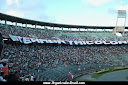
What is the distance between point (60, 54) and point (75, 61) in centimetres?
375

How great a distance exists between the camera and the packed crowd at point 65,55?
26844mm

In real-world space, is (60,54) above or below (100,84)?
below

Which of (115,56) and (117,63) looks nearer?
(117,63)

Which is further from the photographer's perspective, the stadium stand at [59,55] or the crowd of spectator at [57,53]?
the crowd of spectator at [57,53]

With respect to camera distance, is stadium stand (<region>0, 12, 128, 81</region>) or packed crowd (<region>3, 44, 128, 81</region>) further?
packed crowd (<region>3, 44, 128, 81</region>)

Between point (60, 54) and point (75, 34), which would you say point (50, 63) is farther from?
point (75, 34)

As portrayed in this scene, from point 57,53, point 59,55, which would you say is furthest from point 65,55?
point 57,53

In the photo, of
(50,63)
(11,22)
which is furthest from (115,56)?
(11,22)

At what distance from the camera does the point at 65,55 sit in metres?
36.5

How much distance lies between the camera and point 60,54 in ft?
119

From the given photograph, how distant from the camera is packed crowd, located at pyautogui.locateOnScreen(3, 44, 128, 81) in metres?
26.8

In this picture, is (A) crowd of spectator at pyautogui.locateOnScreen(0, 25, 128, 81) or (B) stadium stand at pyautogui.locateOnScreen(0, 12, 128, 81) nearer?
(B) stadium stand at pyautogui.locateOnScreen(0, 12, 128, 81)

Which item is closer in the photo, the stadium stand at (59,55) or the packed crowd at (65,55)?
the stadium stand at (59,55)

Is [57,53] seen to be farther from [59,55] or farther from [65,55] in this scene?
[65,55]
